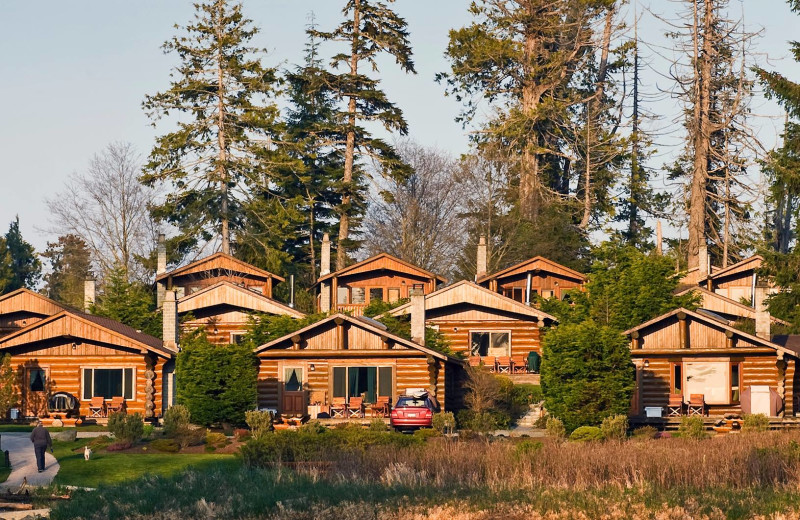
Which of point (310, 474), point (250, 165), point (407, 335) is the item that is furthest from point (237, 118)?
point (310, 474)

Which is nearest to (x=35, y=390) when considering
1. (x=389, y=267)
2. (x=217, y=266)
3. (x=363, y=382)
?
(x=363, y=382)

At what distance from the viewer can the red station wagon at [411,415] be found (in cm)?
4662

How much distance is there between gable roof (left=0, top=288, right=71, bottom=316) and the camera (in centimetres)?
6228

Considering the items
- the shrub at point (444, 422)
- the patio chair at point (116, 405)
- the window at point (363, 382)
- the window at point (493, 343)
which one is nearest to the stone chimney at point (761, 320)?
the window at point (493, 343)

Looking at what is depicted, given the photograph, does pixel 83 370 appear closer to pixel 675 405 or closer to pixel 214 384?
pixel 214 384

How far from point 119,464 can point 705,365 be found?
22371 mm

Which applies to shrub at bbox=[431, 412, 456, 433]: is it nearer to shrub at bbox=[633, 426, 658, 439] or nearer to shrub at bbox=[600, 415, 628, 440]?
shrub at bbox=[600, 415, 628, 440]

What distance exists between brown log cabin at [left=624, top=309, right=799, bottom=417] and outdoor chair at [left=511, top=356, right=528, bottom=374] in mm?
9679

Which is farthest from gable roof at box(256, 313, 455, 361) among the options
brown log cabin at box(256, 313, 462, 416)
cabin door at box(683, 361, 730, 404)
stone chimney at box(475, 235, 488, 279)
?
stone chimney at box(475, 235, 488, 279)

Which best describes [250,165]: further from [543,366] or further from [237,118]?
[543,366]

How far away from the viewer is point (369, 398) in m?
50.2

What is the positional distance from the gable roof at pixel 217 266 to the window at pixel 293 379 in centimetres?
2136

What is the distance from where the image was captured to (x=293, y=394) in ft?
165

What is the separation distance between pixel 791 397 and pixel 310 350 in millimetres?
17878
